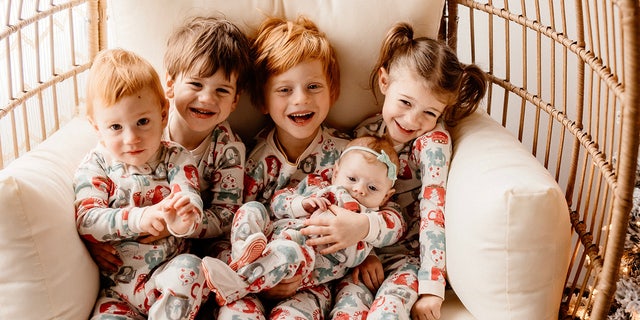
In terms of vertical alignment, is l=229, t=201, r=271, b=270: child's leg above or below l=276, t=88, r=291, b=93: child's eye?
below

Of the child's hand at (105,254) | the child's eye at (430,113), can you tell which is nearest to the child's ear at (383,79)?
the child's eye at (430,113)

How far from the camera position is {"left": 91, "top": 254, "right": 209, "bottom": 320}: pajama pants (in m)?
1.21

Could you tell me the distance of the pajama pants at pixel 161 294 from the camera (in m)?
1.21

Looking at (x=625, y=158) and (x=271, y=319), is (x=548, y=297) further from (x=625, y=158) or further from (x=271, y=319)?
(x=271, y=319)

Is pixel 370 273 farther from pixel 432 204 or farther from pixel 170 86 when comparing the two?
pixel 170 86

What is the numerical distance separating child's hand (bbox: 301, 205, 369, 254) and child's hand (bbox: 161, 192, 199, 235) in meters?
0.24

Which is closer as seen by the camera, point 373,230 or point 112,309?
point 112,309

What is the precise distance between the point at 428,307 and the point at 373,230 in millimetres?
191

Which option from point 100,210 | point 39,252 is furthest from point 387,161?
point 39,252

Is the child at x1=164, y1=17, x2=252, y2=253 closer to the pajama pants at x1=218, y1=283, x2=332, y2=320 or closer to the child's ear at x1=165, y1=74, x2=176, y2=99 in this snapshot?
the child's ear at x1=165, y1=74, x2=176, y2=99

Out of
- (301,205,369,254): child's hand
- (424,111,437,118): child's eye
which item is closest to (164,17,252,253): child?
(301,205,369,254): child's hand

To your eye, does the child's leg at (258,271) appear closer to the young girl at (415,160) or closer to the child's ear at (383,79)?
the young girl at (415,160)

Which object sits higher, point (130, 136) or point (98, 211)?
point (130, 136)

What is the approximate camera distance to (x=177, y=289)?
1220 mm
